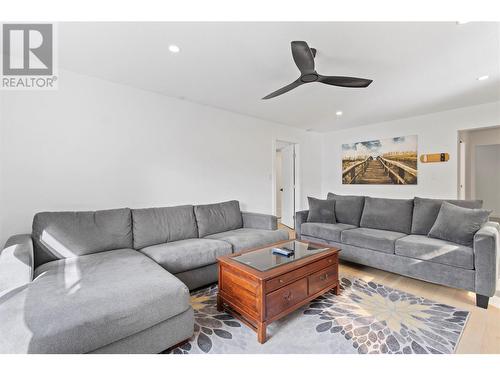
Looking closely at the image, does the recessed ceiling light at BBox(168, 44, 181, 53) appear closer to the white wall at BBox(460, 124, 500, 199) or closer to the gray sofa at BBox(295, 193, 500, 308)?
the gray sofa at BBox(295, 193, 500, 308)

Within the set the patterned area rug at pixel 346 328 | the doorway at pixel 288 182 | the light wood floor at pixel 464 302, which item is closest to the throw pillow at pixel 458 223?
the light wood floor at pixel 464 302

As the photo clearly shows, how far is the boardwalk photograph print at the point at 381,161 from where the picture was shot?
448cm

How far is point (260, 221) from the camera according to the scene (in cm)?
337

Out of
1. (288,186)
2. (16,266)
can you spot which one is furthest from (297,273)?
(288,186)

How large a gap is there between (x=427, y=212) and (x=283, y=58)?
100 inches

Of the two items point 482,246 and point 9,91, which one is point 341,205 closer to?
point 482,246

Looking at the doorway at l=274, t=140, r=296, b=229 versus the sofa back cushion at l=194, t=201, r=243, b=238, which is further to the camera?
the doorway at l=274, t=140, r=296, b=229

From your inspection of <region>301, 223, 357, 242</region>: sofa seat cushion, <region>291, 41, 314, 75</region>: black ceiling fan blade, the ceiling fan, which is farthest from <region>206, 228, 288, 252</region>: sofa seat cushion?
<region>291, 41, 314, 75</region>: black ceiling fan blade

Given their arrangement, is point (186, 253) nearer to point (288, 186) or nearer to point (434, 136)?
point (288, 186)

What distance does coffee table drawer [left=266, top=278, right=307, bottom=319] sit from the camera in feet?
5.40

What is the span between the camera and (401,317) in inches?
75.1

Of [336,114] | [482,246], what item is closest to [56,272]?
[482,246]

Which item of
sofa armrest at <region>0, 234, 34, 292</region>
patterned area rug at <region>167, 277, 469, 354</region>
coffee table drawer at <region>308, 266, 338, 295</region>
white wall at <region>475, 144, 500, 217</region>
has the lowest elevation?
patterned area rug at <region>167, 277, 469, 354</region>

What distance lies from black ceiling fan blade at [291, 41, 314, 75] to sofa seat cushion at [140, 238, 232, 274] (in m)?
1.94
